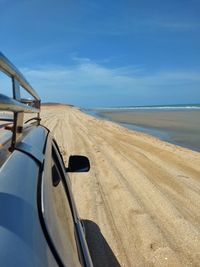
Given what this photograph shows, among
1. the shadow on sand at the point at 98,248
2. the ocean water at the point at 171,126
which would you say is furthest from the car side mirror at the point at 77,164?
the ocean water at the point at 171,126

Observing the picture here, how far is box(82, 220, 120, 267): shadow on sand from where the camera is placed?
152 inches

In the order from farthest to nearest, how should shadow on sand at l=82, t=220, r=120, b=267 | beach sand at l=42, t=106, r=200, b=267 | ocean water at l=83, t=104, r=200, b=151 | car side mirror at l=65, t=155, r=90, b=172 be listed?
1. ocean water at l=83, t=104, r=200, b=151
2. beach sand at l=42, t=106, r=200, b=267
3. shadow on sand at l=82, t=220, r=120, b=267
4. car side mirror at l=65, t=155, r=90, b=172

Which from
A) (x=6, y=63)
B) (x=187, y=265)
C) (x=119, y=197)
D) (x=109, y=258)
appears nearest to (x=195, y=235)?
(x=187, y=265)

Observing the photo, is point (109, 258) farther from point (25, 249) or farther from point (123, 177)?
point (123, 177)

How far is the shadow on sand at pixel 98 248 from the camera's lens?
387cm

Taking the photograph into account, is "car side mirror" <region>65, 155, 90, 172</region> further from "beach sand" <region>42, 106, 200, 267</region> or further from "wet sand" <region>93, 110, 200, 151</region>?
"wet sand" <region>93, 110, 200, 151</region>

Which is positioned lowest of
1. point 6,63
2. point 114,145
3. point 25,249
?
point 114,145

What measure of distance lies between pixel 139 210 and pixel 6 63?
4.34 meters

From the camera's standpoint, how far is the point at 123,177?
766cm

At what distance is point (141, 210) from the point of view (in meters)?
5.47

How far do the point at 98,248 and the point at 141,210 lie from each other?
1432mm

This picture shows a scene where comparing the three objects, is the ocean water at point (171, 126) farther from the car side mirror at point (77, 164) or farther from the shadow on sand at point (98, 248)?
the car side mirror at point (77, 164)

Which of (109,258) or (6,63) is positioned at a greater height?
(6,63)

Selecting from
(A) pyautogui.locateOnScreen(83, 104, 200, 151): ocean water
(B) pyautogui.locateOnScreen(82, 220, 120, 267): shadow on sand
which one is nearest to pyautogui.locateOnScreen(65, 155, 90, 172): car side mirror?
(B) pyautogui.locateOnScreen(82, 220, 120, 267): shadow on sand
